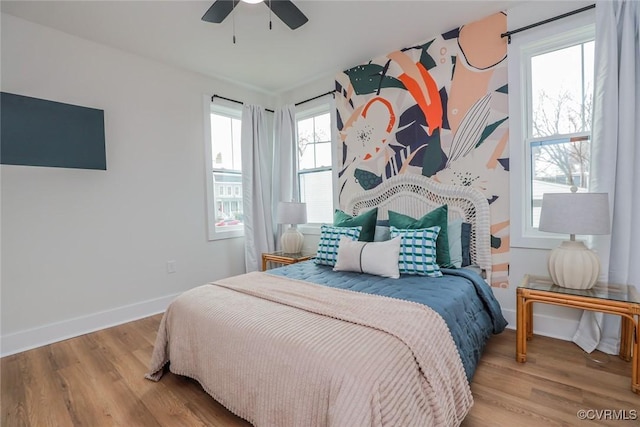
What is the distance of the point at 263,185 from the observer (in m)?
4.05

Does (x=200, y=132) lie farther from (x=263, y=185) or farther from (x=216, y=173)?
(x=263, y=185)

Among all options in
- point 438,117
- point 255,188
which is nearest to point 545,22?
point 438,117

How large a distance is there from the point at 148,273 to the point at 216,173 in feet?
4.48

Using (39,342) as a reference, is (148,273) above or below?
above

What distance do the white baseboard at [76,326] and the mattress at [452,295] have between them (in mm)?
1593

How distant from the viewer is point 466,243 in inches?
103

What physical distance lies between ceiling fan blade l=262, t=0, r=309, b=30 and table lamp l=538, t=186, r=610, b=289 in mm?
2043

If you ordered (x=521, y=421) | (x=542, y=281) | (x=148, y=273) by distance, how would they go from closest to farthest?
(x=521, y=421), (x=542, y=281), (x=148, y=273)

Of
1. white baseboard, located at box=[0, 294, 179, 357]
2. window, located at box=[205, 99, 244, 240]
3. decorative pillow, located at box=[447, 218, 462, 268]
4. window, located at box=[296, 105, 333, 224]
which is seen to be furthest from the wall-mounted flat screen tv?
decorative pillow, located at box=[447, 218, 462, 268]

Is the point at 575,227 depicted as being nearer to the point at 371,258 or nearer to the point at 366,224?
the point at 371,258

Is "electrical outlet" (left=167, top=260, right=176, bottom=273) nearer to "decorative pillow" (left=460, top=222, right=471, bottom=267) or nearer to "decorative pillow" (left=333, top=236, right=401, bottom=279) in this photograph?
"decorative pillow" (left=333, top=236, right=401, bottom=279)

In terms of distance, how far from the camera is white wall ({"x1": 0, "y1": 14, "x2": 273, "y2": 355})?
244cm

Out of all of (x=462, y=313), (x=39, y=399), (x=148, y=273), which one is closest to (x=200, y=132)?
(x=148, y=273)

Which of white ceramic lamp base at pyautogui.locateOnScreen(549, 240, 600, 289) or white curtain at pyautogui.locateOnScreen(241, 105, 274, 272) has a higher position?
white curtain at pyautogui.locateOnScreen(241, 105, 274, 272)
